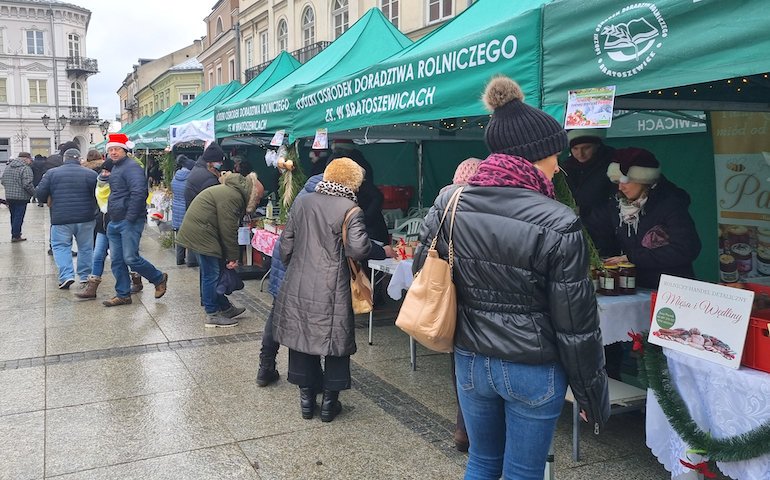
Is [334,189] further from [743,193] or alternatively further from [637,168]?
[743,193]

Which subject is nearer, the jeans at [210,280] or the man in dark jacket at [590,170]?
the man in dark jacket at [590,170]

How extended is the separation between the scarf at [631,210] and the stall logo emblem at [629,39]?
1179mm

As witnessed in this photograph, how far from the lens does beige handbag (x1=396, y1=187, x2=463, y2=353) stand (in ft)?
7.56

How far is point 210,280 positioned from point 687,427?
4.79 metres

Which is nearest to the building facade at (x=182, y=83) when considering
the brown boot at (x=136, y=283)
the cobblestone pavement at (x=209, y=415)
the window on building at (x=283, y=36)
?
the window on building at (x=283, y=36)

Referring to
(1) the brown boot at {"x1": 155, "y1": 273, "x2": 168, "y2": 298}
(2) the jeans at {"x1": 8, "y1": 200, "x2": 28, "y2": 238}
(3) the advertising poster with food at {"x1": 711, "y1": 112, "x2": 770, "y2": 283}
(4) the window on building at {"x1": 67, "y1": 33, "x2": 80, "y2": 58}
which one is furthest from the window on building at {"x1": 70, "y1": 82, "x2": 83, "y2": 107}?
(3) the advertising poster with food at {"x1": 711, "y1": 112, "x2": 770, "y2": 283}

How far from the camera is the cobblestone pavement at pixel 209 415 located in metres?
3.59

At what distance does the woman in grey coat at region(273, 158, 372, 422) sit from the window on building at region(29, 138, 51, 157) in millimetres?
62453

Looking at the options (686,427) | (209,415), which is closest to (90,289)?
(209,415)

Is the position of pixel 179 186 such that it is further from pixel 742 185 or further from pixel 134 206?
pixel 742 185

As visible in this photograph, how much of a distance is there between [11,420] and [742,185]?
5.70 metres

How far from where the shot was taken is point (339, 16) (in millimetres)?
19156

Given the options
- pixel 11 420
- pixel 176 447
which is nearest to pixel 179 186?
pixel 11 420

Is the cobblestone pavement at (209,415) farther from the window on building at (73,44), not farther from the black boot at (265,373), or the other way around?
the window on building at (73,44)
